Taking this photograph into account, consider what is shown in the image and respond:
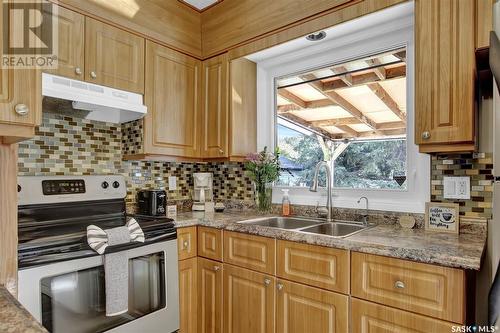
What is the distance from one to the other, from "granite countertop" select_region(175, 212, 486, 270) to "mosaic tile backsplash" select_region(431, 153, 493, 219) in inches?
5.3

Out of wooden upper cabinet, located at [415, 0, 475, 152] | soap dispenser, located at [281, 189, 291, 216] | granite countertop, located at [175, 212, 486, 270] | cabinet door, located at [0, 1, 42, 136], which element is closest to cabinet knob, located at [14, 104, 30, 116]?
cabinet door, located at [0, 1, 42, 136]

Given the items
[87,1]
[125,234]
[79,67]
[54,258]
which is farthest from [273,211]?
[87,1]

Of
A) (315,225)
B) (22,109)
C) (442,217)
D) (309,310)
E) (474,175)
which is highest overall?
(22,109)

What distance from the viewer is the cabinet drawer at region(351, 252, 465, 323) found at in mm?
1122

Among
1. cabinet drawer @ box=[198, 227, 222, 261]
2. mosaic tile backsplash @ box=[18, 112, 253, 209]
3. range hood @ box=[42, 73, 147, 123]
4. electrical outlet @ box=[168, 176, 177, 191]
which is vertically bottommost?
cabinet drawer @ box=[198, 227, 222, 261]

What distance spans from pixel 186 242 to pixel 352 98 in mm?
1511

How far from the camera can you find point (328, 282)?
143 centimetres

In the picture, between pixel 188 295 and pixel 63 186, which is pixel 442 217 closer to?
pixel 188 295

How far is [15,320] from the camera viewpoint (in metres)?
0.66

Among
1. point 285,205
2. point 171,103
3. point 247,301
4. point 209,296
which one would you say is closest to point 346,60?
point 285,205

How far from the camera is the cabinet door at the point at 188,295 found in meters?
1.92

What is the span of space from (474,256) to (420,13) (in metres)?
1.13

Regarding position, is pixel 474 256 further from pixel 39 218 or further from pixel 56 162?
pixel 56 162

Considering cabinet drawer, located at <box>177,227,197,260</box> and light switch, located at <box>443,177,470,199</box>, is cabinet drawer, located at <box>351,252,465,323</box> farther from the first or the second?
cabinet drawer, located at <box>177,227,197,260</box>
